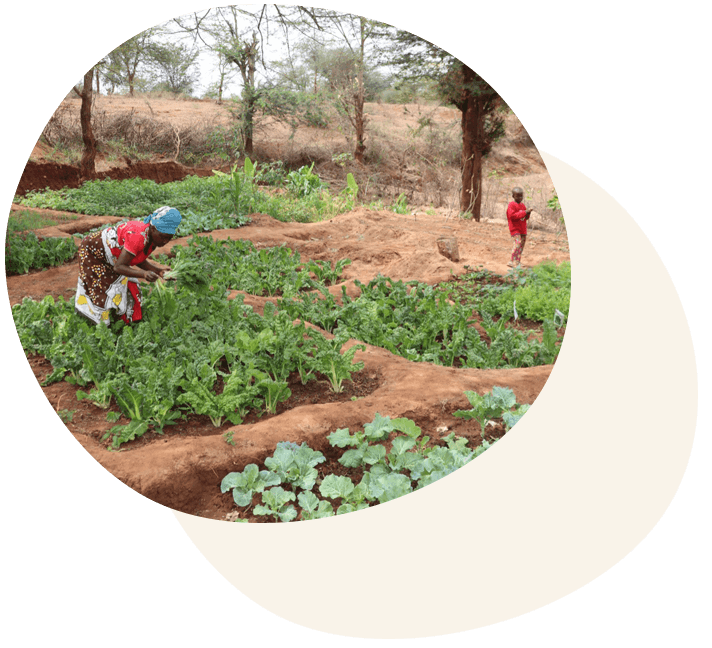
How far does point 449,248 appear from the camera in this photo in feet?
10.3

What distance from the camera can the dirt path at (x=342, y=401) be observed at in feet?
7.14

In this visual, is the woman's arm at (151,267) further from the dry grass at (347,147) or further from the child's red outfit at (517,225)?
the child's red outfit at (517,225)

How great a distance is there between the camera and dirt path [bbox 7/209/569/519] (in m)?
2.18

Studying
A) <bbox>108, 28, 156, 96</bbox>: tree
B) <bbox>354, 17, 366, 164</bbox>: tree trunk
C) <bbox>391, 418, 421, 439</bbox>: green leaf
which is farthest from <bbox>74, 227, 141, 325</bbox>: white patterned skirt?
<bbox>391, 418, 421, 439</bbox>: green leaf

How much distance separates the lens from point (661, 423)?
2.66m

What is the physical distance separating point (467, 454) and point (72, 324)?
2038mm

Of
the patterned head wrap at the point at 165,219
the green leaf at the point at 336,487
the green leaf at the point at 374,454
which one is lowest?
the green leaf at the point at 336,487

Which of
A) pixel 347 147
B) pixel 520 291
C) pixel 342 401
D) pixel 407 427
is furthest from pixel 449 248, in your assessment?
pixel 407 427

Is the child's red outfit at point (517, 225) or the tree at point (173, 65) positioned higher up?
the tree at point (173, 65)

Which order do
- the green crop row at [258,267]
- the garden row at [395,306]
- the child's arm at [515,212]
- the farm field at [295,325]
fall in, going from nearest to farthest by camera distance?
the farm field at [295,325]
the child's arm at [515,212]
the garden row at [395,306]
the green crop row at [258,267]

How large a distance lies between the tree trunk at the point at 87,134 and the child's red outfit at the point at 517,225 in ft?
6.49

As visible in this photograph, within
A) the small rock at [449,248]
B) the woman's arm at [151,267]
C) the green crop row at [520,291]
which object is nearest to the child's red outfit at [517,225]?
the green crop row at [520,291]

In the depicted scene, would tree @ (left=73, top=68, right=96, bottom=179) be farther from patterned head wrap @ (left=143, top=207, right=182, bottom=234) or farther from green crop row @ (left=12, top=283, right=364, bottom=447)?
green crop row @ (left=12, top=283, right=364, bottom=447)

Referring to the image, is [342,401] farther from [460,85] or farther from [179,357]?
[460,85]
